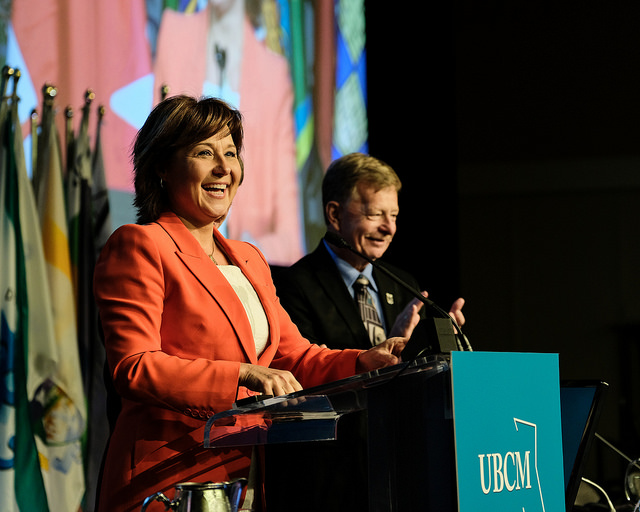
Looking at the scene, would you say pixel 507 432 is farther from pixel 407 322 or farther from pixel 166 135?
pixel 407 322

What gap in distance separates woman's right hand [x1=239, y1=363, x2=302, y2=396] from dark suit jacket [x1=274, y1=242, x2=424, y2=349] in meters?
1.31

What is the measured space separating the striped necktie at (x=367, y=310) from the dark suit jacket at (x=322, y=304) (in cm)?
7

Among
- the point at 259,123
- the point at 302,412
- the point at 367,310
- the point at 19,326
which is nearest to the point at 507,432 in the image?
the point at 302,412

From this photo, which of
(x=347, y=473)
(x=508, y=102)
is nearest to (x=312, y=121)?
(x=347, y=473)

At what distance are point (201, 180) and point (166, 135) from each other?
0.40 feet

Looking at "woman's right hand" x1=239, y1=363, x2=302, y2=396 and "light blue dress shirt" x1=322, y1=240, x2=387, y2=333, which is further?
"light blue dress shirt" x1=322, y1=240, x2=387, y2=333

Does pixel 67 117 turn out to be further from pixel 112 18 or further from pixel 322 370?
pixel 322 370

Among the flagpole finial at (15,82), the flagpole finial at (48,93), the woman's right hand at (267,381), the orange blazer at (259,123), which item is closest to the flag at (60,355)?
the flagpole finial at (48,93)

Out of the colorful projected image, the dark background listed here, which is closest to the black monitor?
the colorful projected image

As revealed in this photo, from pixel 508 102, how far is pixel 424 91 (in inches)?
103

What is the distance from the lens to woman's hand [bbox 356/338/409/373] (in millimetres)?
1748

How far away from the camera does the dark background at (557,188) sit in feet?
23.2

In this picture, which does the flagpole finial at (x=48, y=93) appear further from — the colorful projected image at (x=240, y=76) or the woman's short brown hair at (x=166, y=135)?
the woman's short brown hair at (x=166, y=135)

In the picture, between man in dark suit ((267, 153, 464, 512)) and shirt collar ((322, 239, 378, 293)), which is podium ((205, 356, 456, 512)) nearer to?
man in dark suit ((267, 153, 464, 512))
